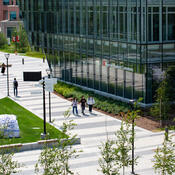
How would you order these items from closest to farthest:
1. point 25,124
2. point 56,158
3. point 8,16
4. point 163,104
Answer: point 56,158 → point 163,104 → point 25,124 → point 8,16

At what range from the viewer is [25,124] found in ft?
129

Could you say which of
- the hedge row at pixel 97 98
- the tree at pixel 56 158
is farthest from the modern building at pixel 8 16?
the tree at pixel 56 158

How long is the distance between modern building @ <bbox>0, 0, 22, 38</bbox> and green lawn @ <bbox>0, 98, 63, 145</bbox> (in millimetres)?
74808

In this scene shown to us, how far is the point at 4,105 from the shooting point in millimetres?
46656

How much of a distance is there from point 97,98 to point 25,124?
9.11 metres

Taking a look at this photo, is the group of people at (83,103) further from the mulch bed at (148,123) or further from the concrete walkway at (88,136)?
the mulch bed at (148,123)

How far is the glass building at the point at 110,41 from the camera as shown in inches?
1672

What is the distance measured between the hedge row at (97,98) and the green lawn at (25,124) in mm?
5129

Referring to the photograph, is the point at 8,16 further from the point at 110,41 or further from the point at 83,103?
the point at 83,103

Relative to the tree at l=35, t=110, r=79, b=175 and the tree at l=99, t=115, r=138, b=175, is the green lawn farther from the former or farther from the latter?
the tree at l=35, t=110, r=79, b=175

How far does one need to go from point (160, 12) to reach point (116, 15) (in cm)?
434

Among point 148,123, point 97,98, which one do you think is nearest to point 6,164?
point 148,123

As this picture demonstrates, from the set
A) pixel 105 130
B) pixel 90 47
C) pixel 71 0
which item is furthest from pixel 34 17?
pixel 105 130

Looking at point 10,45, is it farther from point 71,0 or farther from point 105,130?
point 105,130
